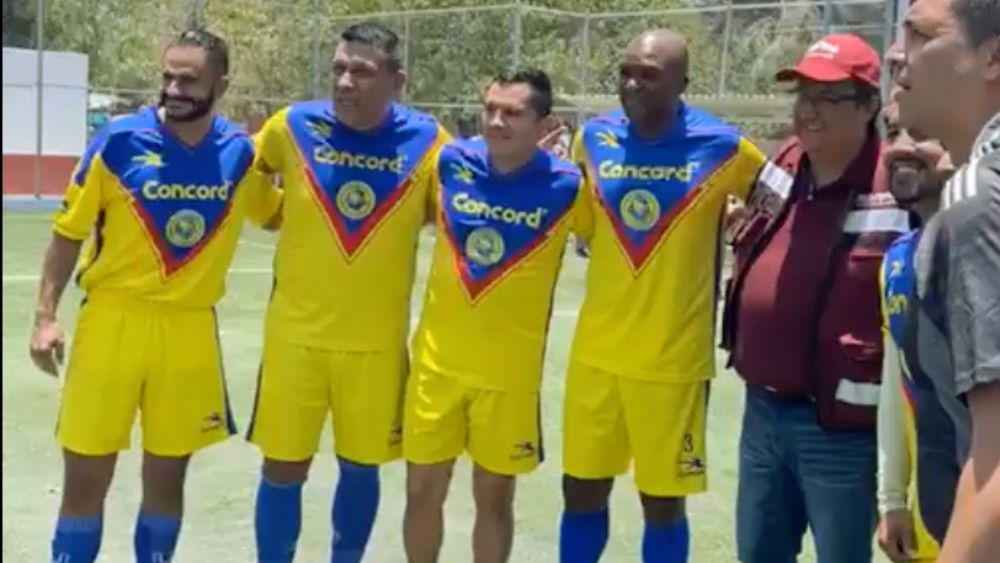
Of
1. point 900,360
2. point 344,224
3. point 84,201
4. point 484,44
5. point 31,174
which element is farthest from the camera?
point 31,174

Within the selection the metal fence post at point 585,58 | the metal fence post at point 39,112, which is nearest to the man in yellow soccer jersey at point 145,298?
the metal fence post at point 585,58

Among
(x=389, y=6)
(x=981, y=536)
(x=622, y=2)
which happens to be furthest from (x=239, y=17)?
(x=981, y=536)

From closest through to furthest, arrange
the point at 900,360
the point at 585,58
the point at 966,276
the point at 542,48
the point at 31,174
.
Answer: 1. the point at 966,276
2. the point at 900,360
3. the point at 585,58
4. the point at 542,48
5. the point at 31,174

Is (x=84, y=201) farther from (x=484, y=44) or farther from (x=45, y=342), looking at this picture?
(x=484, y=44)

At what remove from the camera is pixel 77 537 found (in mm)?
5086

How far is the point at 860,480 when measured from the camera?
4246mm

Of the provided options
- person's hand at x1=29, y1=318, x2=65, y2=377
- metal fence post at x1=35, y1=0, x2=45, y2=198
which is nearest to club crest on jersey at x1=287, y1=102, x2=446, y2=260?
person's hand at x1=29, y1=318, x2=65, y2=377

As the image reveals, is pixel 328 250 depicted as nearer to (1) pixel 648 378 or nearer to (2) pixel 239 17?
(1) pixel 648 378

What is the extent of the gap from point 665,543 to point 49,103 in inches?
884

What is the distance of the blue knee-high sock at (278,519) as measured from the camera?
211 inches

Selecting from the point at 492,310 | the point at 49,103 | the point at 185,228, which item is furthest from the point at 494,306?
the point at 49,103

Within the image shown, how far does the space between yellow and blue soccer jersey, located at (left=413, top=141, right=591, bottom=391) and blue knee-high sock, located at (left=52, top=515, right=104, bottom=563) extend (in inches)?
51.0

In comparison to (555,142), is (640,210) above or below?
below

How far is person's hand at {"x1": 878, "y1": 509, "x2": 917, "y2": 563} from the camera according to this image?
372 centimetres
